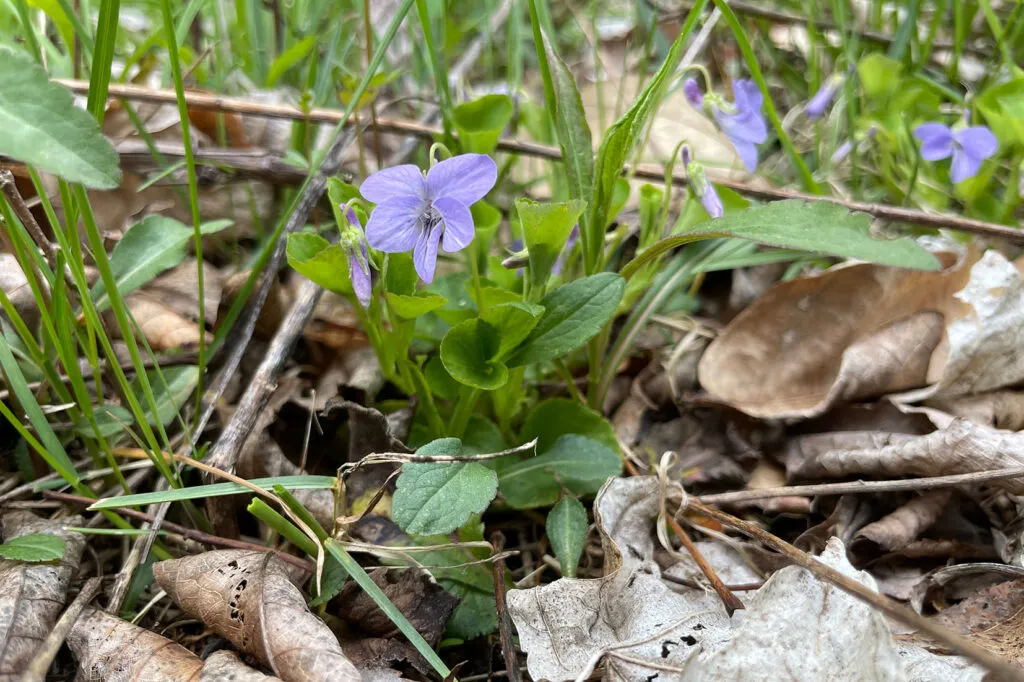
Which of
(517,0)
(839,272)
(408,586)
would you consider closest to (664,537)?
(408,586)

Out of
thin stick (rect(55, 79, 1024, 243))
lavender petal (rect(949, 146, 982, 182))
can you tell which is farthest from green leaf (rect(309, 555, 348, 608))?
lavender petal (rect(949, 146, 982, 182))

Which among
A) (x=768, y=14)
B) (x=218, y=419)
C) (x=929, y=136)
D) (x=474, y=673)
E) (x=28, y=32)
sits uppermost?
(x=28, y=32)

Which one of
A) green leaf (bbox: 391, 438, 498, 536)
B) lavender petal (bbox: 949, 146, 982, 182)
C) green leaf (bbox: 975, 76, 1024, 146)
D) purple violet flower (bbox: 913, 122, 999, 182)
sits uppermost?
green leaf (bbox: 975, 76, 1024, 146)

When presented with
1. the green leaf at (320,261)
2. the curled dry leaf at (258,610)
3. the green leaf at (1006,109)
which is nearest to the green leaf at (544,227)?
the green leaf at (320,261)

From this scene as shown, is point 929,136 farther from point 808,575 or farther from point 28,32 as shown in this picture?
point 28,32

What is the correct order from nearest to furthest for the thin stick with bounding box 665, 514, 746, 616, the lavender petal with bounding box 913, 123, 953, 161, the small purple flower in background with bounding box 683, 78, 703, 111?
the thin stick with bounding box 665, 514, 746, 616
the small purple flower in background with bounding box 683, 78, 703, 111
the lavender petal with bounding box 913, 123, 953, 161

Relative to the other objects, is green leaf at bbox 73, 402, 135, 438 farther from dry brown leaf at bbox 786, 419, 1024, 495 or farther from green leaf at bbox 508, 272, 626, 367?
dry brown leaf at bbox 786, 419, 1024, 495

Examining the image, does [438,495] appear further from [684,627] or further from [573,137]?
[573,137]
